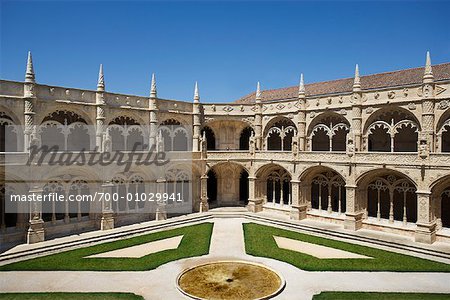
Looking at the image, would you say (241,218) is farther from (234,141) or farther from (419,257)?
(419,257)

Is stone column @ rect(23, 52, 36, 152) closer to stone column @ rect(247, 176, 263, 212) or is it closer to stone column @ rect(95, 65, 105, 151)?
stone column @ rect(95, 65, 105, 151)

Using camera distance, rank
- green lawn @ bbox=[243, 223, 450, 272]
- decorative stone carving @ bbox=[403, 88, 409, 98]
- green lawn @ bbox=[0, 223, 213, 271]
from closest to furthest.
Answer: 1. green lawn @ bbox=[243, 223, 450, 272]
2. green lawn @ bbox=[0, 223, 213, 271]
3. decorative stone carving @ bbox=[403, 88, 409, 98]

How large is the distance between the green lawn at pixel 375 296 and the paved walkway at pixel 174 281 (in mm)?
513

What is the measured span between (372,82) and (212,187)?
20.1 metres

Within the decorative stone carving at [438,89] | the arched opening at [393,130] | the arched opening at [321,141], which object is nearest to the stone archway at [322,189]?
the arched opening at [321,141]

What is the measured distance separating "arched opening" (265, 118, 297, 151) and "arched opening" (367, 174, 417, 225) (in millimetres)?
9153

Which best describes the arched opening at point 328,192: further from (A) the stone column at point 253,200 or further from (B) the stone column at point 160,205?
(B) the stone column at point 160,205

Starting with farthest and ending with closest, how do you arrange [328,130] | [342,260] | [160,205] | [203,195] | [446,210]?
1. [203,195]
2. [160,205]
3. [328,130]
4. [446,210]
5. [342,260]

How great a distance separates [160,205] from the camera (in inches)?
1202

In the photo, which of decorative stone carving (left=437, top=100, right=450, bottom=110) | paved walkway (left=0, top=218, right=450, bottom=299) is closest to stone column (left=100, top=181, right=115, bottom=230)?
paved walkway (left=0, top=218, right=450, bottom=299)

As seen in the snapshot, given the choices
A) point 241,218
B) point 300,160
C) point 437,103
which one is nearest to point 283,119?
point 300,160

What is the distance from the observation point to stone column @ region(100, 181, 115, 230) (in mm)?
27172

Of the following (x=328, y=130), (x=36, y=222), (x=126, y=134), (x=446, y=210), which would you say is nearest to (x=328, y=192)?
(x=328, y=130)

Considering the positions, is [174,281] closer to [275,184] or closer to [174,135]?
[174,135]
